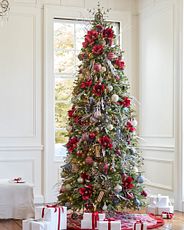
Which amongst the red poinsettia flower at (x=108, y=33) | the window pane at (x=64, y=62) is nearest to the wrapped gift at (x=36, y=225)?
the red poinsettia flower at (x=108, y=33)

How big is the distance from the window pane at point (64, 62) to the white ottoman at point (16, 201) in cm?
233

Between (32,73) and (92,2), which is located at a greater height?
(92,2)

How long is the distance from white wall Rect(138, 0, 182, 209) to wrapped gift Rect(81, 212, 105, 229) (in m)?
1.92

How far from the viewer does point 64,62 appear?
8.06 metres

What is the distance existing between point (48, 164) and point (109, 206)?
2240mm

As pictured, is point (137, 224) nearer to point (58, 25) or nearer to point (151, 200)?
point (151, 200)

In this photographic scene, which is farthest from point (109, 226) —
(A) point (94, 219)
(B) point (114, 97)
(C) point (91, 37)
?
(C) point (91, 37)

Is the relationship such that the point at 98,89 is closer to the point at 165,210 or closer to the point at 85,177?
the point at 85,177

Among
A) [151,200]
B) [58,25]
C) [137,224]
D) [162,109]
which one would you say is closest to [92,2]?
[58,25]

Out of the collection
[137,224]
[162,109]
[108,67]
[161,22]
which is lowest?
[137,224]

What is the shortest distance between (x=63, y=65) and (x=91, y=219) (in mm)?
3303

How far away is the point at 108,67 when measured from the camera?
5949 millimetres

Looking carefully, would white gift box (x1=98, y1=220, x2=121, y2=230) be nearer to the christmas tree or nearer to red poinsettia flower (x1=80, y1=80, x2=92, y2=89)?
the christmas tree

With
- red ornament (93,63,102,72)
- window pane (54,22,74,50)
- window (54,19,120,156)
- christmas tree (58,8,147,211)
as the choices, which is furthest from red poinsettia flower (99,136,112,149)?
window pane (54,22,74,50)
